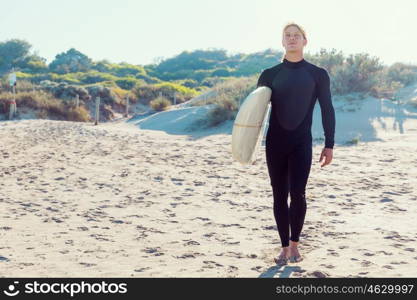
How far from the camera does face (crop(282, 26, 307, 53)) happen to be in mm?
3609

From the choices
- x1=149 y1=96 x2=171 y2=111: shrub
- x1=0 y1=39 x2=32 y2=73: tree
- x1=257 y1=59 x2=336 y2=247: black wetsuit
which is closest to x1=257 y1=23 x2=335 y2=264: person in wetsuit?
x1=257 y1=59 x2=336 y2=247: black wetsuit

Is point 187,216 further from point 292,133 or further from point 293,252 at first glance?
point 292,133

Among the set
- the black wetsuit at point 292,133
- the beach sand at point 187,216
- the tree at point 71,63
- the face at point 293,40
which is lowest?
the beach sand at point 187,216

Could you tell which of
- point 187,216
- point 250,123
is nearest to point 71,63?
point 187,216

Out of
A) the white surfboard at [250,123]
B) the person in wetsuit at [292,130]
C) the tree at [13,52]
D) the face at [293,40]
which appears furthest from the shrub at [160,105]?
the tree at [13,52]

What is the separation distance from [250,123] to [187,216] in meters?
1.71

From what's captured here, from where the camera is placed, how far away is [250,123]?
152 inches

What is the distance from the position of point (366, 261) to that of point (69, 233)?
2.46 m

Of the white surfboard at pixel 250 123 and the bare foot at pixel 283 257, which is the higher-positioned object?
the white surfboard at pixel 250 123

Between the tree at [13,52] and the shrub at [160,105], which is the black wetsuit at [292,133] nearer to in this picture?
the shrub at [160,105]

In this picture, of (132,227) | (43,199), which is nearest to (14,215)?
(43,199)

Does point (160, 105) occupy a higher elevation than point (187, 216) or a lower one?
higher

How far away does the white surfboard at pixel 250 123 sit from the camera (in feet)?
12.3

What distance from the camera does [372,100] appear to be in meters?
16.3
